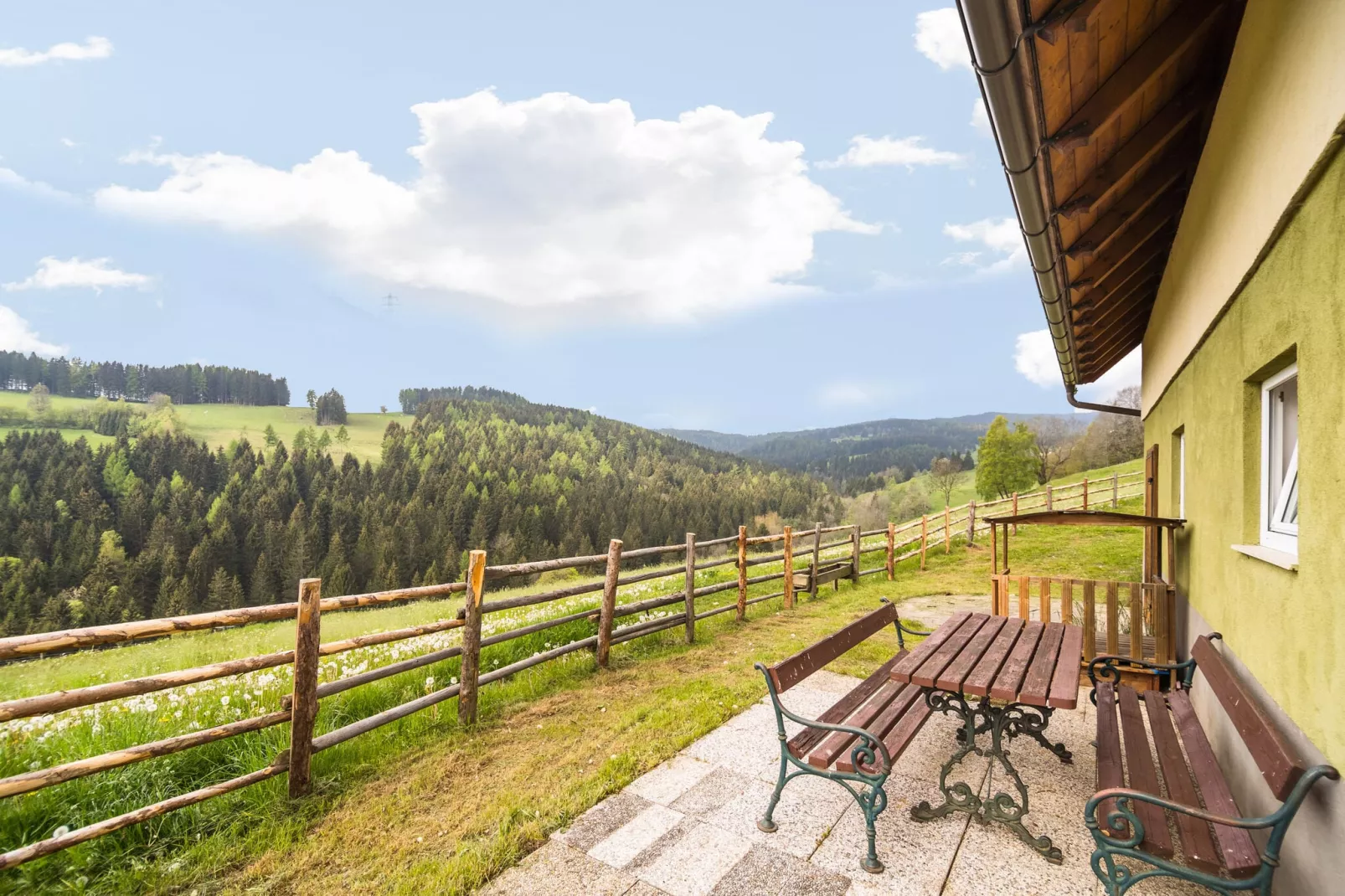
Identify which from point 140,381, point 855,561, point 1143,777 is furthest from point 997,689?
point 140,381

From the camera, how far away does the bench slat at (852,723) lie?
3.18m

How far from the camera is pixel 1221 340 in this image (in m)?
4.01

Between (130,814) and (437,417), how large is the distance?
142153mm

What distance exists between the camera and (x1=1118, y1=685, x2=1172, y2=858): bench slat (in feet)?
7.81

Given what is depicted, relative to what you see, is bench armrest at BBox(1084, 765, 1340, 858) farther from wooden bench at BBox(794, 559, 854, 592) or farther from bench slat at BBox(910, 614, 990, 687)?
wooden bench at BBox(794, 559, 854, 592)

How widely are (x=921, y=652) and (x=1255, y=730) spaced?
175 cm

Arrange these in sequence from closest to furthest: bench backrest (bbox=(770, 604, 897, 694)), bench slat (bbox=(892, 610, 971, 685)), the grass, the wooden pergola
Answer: bench backrest (bbox=(770, 604, 897, 694)), bench slat (bbox=(892, 610, 971, 685)), the wooden pergola, the grass

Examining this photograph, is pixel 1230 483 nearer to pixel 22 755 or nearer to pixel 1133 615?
pixel 1133 615

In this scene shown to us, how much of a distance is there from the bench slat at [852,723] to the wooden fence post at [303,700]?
315 cm

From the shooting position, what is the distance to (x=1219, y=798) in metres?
2.62

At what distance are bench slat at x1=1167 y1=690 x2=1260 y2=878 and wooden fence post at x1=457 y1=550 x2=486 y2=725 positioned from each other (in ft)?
15.4

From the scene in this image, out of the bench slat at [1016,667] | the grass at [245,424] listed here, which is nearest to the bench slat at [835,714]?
the bench slat at [1016,667]

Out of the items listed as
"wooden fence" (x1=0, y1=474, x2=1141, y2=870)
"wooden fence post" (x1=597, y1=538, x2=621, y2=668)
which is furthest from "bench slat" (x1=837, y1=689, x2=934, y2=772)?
"wooden fence post" (x1=597, y1=538, x2=621, y2=668)

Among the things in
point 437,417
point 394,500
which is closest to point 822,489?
point 394,500
